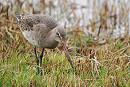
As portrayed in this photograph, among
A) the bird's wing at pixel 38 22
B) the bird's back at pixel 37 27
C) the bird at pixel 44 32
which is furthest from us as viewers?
the bird's wing at pixel 38 22

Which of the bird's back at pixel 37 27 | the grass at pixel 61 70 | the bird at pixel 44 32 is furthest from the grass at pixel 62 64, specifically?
the bird's back at pixel 37 27

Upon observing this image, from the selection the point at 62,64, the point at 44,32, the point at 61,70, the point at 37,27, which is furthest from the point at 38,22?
the point at 61,70

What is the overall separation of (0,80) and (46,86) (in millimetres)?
677

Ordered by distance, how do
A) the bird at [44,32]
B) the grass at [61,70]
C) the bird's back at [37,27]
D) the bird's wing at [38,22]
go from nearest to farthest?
the grass at [61,70] < the bird at [44,32] < the bird's back at [37,27] < the bird's wing at [38,22]

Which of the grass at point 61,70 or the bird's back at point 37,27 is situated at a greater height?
the bird's back at point 37,27

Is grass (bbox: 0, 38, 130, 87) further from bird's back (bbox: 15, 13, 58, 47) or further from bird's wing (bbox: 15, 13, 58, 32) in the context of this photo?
bird's wing (bbox: 15, 13, 58, 32)

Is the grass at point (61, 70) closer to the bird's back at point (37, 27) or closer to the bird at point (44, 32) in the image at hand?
the bird at point (44, 32)

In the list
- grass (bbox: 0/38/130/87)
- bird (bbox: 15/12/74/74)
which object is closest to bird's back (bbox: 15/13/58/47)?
bird (bbox: 15/12/74/74)

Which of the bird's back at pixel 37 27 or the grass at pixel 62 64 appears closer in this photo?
the grass at pixel 62 64

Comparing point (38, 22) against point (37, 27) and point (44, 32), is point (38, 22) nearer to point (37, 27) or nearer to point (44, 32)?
point (37, 27)

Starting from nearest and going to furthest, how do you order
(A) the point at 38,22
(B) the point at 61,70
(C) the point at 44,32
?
1. (B) the point at 61,70
2. (C) the point at 44,32
3. (A) the point at 38,22

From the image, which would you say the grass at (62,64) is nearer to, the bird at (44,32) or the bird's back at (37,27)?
the bird at (44,32)

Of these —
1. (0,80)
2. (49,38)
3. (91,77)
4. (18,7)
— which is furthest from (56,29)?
(18,7)

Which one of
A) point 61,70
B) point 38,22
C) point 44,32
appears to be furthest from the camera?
point 38,22
